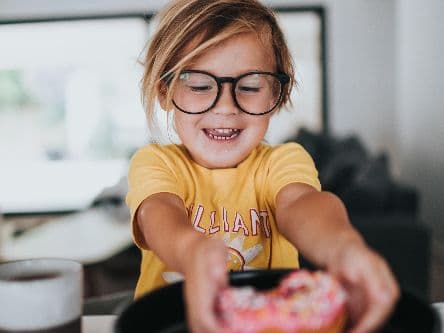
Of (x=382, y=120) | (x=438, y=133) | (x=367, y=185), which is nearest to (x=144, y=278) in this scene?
(x=367, y=185)

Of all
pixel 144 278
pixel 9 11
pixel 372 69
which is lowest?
pixel 144 278

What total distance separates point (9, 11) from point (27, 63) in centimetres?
59

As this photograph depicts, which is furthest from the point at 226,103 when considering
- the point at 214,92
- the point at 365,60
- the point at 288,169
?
the point at 365,60

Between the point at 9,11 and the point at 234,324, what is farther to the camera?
the point at 9,11

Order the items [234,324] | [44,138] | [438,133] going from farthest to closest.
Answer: [44,138]
[438,133]
[234,324]

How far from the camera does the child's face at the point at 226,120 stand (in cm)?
83

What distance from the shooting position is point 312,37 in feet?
22.4

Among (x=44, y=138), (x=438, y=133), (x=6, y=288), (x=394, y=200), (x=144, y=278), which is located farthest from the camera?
(x=44, y=138)

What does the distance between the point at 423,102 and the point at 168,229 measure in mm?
4873

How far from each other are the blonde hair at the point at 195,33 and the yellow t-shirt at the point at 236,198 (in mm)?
89

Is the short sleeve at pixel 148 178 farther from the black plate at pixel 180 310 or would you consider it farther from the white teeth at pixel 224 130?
the black plate at pixel 180 310

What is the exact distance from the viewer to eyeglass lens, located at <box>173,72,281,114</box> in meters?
0.83

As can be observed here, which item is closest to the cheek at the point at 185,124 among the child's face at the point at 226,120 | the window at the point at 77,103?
the child's face at the point at 226,120

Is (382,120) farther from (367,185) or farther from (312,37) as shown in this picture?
(367,185)
